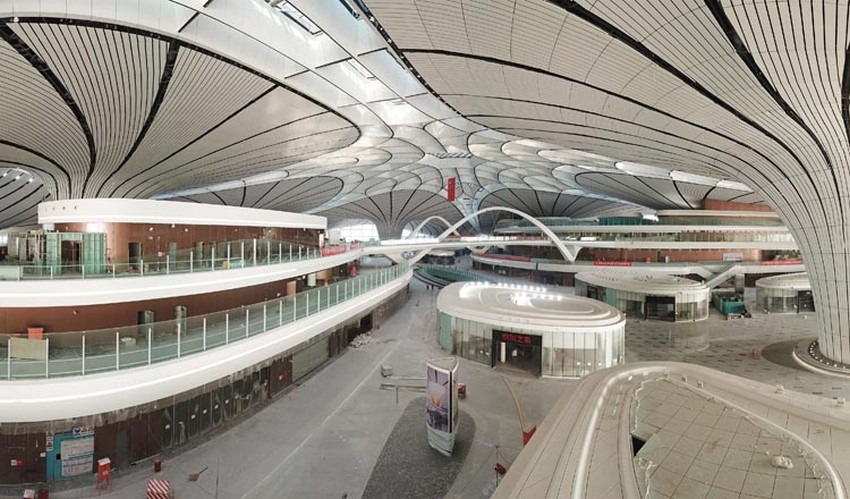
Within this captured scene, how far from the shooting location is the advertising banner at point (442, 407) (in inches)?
452

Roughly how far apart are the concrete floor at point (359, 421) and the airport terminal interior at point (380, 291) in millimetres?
118

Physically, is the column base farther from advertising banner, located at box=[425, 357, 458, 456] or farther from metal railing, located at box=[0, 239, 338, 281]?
metal railing, located at box=[0, 239, 338, 281]

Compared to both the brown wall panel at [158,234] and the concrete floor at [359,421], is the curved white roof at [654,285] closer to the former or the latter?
the concrete floor at [359,421]

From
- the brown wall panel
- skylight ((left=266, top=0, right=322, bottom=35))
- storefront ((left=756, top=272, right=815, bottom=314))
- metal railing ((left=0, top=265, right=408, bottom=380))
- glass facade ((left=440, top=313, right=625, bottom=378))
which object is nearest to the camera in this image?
metal railing ((left=0, top=265, right=408, bottom=380))

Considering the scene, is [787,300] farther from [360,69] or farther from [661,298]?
[360,69]

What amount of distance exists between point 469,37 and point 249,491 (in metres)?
13.1

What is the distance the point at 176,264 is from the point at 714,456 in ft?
45.4

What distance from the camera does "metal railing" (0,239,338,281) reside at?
10.9m

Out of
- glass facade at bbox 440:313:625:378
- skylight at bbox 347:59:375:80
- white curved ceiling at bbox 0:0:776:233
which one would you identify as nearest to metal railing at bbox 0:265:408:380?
white curved ceiling at bbox 0:0:776:233

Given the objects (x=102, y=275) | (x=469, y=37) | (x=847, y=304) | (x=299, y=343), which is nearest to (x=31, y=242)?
(x=102, y=275)

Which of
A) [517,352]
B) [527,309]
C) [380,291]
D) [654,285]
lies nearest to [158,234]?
[380,291]

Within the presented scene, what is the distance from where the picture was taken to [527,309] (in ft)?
67.8

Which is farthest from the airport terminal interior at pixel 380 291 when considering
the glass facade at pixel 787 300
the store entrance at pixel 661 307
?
the glass facade at pixel 787 300

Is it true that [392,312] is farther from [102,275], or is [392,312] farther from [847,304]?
[847,304]
